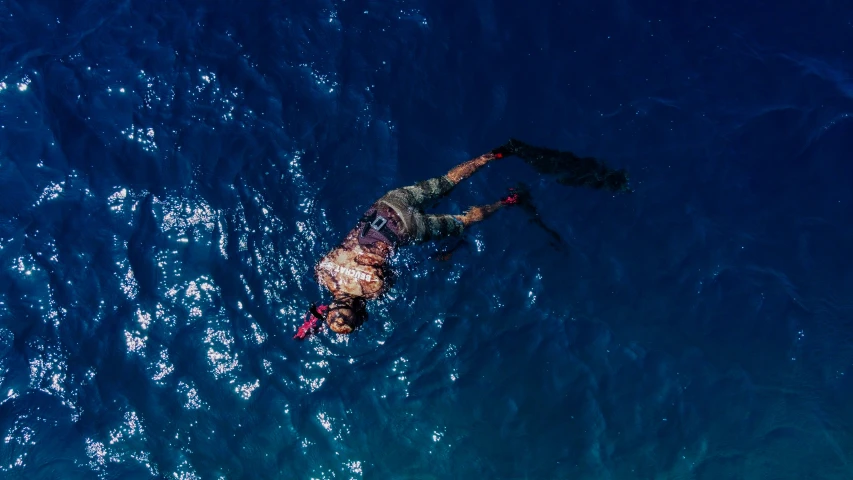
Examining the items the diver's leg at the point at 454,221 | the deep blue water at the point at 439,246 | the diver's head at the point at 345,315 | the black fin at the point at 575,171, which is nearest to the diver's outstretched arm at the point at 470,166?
the deep blue water at the point at 439,246

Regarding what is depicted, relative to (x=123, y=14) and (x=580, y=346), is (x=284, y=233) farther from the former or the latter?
(x=123, y=14)

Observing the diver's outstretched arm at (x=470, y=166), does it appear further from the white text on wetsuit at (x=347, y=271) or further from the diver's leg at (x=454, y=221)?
the white text on wetsuit at (x=347, y=271)

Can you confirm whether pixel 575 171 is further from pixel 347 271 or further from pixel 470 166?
pixel 347 271

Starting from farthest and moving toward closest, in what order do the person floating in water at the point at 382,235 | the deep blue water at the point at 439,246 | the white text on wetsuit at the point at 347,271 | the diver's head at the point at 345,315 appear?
the deep blue water at the point at 439,246, the white text on wetsuit at the point at 347,271, the person floating in water at the point at 382,235, the diver's head at the point at 345,315

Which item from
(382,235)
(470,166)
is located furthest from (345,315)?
(470,166)

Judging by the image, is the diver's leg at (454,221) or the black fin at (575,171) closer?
the diver's leg at (454,221)

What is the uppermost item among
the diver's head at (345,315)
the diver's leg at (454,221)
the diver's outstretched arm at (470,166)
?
the diver's outstretched arm at (470,166)

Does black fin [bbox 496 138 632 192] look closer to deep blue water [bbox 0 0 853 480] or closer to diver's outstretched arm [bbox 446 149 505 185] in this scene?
deep blue water [bbox 0 0 853 480]
